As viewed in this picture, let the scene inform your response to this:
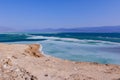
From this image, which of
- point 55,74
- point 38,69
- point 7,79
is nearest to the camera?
point 7,79

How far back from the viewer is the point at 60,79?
12625 millimetres

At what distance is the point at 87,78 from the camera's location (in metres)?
12.9

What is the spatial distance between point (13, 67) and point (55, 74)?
2.16 meters

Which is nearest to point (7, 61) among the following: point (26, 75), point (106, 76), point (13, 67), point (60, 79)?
point (13, 67)

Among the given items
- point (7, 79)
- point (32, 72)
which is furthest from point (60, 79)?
point (7, 79)

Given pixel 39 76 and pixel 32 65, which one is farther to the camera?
pixel 32 65

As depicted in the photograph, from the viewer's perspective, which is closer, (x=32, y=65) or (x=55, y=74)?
(x=55, y=74)

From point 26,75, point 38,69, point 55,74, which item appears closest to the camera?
point 26,75

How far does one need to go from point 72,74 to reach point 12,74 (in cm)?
325

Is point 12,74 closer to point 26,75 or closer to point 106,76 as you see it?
point 26,75

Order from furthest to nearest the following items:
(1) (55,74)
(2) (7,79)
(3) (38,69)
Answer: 1. (3) (38,69)
2. (1) (55,74)
3. (2) (7,79)

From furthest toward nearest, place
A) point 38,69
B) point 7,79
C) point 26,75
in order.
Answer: point 38,69
point 26,75
point 7,79

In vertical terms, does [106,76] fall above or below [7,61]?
below

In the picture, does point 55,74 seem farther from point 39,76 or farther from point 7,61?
point 7,61
